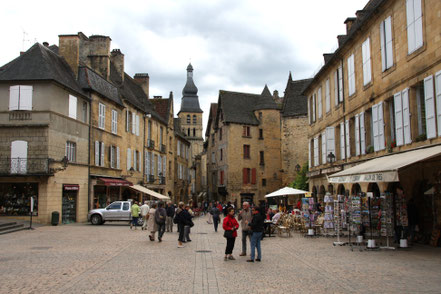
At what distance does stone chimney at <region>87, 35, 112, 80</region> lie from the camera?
32812 mm

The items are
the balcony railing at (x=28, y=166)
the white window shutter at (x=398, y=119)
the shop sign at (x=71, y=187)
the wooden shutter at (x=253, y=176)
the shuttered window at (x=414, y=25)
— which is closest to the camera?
the shuttered window at (x=414, y=25)

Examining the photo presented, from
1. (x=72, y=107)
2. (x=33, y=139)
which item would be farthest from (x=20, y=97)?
(x=72, y=107)

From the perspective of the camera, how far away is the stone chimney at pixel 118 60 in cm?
3806

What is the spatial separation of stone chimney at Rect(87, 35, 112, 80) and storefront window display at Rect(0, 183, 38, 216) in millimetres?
11462

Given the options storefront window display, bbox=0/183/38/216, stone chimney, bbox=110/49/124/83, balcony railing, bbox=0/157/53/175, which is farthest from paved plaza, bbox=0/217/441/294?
stone chimney, bbox=110/49/124/83

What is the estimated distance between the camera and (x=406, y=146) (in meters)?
15.1

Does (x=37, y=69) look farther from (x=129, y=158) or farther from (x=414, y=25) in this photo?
Answer: (x=414, y=25)

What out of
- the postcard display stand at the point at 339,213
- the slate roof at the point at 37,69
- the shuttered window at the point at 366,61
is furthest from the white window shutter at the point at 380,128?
the slate roof at the point at 37,69

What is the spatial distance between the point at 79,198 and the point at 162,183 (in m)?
17.8

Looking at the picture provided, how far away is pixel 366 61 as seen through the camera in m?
19.0

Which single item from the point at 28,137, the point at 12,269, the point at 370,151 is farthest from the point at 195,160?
the point at 12,269

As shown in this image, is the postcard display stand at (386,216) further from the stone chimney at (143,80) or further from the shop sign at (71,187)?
the stone chimney at (143,80)

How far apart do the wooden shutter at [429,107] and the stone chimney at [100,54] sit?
79.3ft

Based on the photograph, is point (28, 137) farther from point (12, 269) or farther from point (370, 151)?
point (370, 151)
